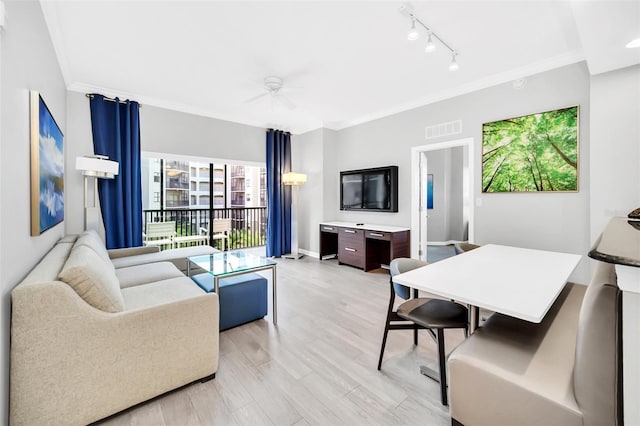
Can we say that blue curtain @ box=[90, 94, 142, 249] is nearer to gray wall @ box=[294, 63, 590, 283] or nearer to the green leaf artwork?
gray wall @ box=[294, 63, 590, 283]

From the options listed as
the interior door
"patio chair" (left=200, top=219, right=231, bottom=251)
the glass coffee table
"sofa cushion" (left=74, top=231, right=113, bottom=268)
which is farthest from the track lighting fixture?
"patio chair" (left=200, top=219, right=231, bottom=251)

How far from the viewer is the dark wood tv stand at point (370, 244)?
13.8 ft

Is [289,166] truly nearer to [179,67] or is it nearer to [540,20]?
[179,67]

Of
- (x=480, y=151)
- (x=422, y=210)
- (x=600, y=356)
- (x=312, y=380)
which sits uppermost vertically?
(x=480, y=151)

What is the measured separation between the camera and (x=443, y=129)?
389cm

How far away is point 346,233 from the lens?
4.83m

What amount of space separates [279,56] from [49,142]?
7.07ft

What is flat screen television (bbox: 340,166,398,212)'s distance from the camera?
454 centimetres

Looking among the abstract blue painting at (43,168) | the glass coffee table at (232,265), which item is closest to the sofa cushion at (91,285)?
the abstract blue painting at (43,168)

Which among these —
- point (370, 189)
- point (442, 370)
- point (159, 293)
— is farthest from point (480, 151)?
point (159, 293)

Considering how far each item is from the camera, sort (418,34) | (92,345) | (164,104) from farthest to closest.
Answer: (164,104), (418,34), (92,345)

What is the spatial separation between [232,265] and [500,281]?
2214mm

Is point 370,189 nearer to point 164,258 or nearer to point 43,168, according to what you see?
point 164,258

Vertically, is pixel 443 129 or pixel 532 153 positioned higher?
pixel 443 129
